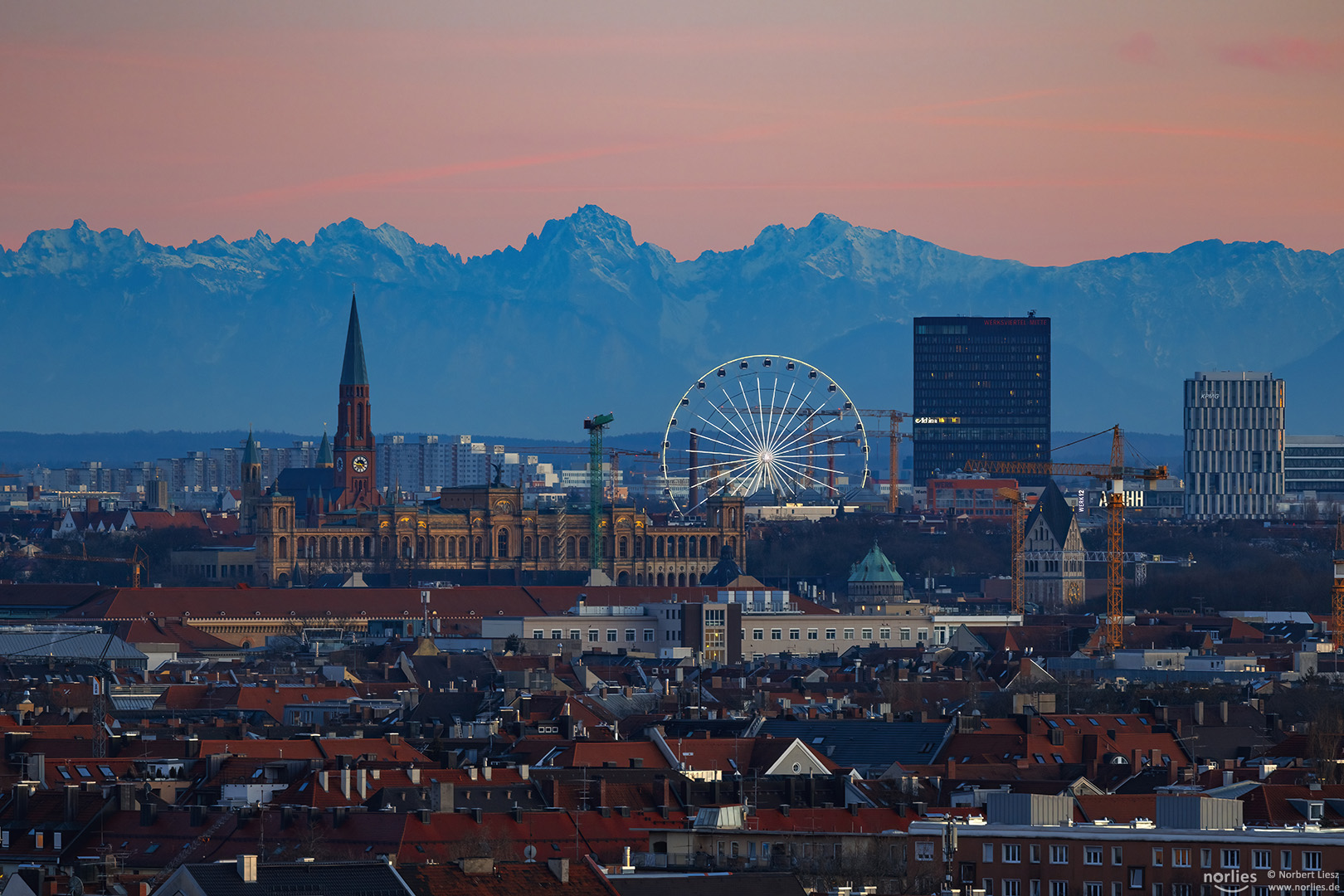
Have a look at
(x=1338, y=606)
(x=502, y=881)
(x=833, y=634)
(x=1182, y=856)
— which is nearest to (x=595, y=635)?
(x=833, y=634)

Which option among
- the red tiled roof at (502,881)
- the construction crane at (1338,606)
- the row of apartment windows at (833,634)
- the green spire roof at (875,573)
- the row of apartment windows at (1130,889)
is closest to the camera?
the red tiled roof at (502,881)

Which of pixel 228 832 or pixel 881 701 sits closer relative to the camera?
pixel 228 832

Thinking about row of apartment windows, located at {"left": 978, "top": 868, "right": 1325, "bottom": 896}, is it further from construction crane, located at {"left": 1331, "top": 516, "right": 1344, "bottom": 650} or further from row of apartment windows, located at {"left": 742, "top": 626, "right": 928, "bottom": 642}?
row of apartment windows, located at {"left": 742, "top": 626, "right": 928, "bottom": 642}

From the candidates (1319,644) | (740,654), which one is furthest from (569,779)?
(740,654)

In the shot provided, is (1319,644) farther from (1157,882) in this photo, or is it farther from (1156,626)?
(1157,882)

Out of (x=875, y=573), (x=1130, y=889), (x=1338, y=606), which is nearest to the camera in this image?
(x=1130, y=889)

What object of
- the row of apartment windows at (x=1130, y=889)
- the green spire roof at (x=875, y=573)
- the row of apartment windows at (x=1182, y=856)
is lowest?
the row of apartment windows at (x=1130, y=889)

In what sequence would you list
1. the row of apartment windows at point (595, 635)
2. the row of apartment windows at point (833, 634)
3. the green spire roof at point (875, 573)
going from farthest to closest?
the green spire roof at point (875, 573)
the row of apartment windows at point (595, 635)
the row of apartment windows at point (833, 634)

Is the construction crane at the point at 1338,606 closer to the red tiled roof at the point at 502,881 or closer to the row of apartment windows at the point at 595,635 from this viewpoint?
the row of apartment windows at the point at 595,635

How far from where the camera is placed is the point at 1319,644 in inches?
5625

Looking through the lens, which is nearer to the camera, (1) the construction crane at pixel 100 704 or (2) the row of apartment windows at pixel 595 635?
(1) the construction crane at pixel 100 704

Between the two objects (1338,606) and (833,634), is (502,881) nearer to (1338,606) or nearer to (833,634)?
(1338,606)

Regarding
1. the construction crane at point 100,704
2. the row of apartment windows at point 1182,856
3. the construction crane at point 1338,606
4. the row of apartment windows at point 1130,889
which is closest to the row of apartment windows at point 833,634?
the construction crane at point 1338,606

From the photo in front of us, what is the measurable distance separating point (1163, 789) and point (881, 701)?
4088 cm
